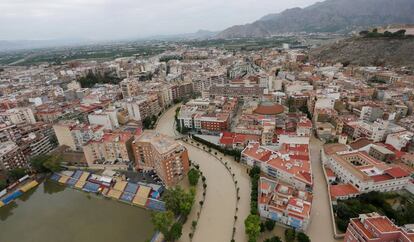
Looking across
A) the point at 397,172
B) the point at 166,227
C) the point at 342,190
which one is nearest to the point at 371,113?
the point at 397,172

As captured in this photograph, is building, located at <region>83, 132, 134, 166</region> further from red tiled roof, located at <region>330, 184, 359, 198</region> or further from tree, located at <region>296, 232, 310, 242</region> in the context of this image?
red tiled roof, located at <region>330, 184, 359, 198</region>

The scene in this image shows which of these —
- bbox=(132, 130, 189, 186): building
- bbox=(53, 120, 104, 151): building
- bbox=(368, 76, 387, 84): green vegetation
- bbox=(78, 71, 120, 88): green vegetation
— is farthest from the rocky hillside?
bbox=(53, 120, 104, 151): building

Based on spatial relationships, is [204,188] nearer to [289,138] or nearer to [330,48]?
[289,138]

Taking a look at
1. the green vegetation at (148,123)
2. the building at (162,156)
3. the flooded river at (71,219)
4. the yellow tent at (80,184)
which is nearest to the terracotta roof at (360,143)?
the building at (162,156)

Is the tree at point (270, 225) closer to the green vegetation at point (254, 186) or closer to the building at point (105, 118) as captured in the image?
the green vegetation at point (254, 186)

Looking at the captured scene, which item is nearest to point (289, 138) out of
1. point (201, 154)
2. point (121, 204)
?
point (201, 154)
